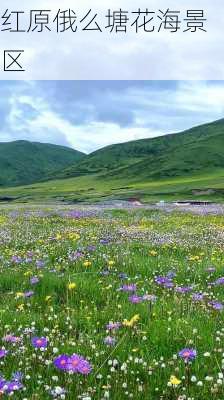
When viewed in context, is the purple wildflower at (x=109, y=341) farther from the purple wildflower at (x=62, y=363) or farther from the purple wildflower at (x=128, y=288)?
the purple wildflower at (x=128, y=288)

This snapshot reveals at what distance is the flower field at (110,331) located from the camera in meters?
4.66

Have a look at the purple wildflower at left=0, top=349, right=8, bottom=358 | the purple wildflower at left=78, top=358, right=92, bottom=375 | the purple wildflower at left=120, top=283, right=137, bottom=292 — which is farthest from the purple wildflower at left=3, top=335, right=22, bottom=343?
the purple wildflower at left=120, top=283, right=137, bottom=292

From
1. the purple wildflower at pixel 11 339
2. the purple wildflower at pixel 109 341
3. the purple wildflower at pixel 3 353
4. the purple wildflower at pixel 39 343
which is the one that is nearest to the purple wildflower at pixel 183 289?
the purple wildflower at pixel 109 341

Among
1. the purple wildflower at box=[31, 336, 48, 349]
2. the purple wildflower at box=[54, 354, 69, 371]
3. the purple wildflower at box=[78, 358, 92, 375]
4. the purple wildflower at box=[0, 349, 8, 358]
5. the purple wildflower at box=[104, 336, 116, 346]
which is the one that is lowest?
the purple wildflower at box=[104, 336, 116, 346]

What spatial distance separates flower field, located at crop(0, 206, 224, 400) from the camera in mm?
4664

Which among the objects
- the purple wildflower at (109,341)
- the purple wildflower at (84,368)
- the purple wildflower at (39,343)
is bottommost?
the purple wildflower at (109,341)

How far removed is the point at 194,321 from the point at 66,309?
201cm

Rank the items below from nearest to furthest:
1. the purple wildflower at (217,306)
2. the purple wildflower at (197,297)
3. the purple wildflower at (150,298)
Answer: the purple wildflower at (217,306) → the purple wildflower at (150,298) → the purple wildflower at (197,297)

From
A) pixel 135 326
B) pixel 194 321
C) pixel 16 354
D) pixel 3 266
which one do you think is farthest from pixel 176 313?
pixel 3 266


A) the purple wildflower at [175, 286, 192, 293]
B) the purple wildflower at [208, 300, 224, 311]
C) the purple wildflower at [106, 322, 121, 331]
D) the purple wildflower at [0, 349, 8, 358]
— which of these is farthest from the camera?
the purple wildflower at [175, 286, 192, 293]

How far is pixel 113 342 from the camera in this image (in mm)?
5777

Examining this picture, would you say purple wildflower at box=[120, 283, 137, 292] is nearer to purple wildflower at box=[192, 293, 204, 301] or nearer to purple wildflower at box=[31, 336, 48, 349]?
purple wildflower at box=[192, 293, 204, 301]

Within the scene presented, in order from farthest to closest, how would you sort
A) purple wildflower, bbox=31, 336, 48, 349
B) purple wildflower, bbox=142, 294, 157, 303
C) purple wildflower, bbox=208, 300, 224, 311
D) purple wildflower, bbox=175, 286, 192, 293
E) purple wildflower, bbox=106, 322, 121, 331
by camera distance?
purple wildflower, bbox=175, 286, 192, 293
purple wildflower, bbox=142, 294, 157, 303
purple wildflower, bbox=208, 300, 224, 311
purple wildflower, bbox=106, 322, 121, 331
purple wildflower, bbox=31, 336, 48, 349

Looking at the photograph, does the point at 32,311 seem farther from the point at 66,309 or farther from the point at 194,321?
the point at 194,321
